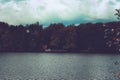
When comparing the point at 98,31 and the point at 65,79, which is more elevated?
the point at 98,31

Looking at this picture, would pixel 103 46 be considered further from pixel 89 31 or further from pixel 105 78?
pixel 105 78

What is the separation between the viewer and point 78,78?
56.9m

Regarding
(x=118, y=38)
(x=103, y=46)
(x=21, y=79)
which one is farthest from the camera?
(x=103, y=46)

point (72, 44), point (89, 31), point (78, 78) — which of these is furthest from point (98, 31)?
point (78, 78)

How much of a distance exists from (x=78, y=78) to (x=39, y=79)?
23.7 feet

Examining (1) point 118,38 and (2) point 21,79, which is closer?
(1) point 118,38

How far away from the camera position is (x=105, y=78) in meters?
56.0

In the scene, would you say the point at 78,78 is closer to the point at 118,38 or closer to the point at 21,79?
the point at 21,79

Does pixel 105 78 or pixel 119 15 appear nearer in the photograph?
pixel 119 15

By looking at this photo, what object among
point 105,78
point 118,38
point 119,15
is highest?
point 119,15

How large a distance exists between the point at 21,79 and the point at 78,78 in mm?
10441

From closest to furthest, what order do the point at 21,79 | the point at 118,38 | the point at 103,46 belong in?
1. the point at 118,38
2. the point at 21,79
3. the point at 103,46

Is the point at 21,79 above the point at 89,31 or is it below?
below

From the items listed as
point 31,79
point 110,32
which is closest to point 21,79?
point 31,79
